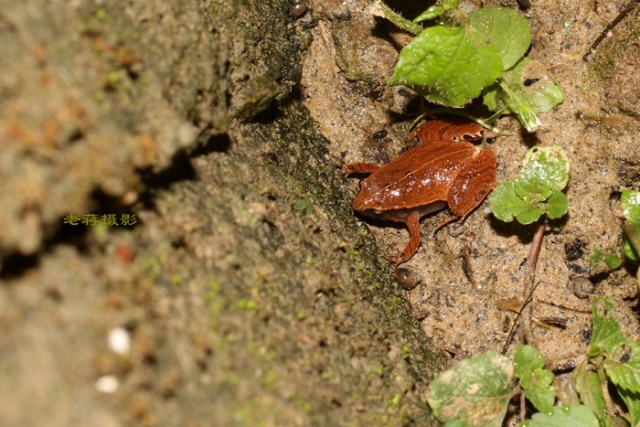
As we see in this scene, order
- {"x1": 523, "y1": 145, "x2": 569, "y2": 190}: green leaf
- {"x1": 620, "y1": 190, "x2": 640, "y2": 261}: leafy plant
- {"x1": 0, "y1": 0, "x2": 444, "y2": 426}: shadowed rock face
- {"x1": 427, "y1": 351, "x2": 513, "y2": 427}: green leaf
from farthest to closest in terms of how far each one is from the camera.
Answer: {"x1": 523, "y1": 145, "x2": 569, "y2": 190}: green leaf → {"x1": 620, "y1": 190, "x2": 640, "y2": 261}: leafy plant → {"x1": 427, "y1": 351, "x2": 513, "y2": 427}: green leaf → {"x1": 0, "y1": 0, "x2": 444, "y2": 426}: shadowed rock face

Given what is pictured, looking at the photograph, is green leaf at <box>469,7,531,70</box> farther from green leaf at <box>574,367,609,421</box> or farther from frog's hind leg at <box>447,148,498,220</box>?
green leaf at <box>574,367,609,421</box>

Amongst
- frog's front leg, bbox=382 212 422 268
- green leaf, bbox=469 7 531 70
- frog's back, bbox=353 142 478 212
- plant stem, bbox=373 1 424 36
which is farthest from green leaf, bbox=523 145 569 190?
plant stem, bbox=373 1 424 36

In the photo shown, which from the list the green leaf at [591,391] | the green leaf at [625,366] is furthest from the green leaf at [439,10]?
the green leaf at [591,391]

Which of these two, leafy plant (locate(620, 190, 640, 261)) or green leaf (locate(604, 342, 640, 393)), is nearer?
green leaf (locate(604, 342, 640, 393))

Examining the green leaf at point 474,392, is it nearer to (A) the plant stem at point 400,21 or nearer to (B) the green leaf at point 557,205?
(B) the green leaf at point 557,205

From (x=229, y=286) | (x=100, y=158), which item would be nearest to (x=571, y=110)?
(x=229, y=286)

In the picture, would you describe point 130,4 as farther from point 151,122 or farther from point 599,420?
point 599,420

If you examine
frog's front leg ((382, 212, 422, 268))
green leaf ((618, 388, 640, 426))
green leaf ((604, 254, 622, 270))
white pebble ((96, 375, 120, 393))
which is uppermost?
white pebble ((96, 375, 120, 393))
